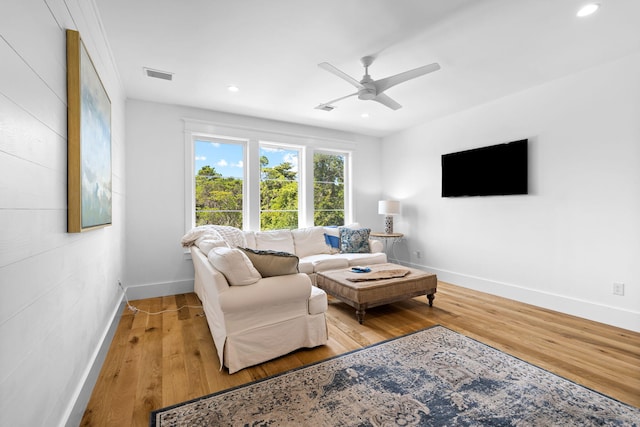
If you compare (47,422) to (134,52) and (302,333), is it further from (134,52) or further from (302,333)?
(134,52)

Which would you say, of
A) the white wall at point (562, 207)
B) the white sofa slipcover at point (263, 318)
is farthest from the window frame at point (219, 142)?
the white wall at point (562, 207)

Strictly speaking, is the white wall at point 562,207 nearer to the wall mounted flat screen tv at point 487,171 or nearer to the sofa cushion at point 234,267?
the wall mounted flat screen tv at point 487,171

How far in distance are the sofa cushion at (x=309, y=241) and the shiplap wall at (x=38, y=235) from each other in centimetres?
295

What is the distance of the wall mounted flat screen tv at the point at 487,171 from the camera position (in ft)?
12.1

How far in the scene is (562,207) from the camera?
3350 mm

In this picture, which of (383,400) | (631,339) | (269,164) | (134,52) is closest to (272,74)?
(134,52)

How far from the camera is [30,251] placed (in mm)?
1124

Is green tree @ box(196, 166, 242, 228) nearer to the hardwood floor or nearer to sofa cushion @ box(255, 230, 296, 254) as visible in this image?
sofa cushion @ box(255, 230, 296, 254)

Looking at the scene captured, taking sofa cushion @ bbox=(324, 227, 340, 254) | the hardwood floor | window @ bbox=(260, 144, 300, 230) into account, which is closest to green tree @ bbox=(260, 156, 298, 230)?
window @ bbox=(260, 144, 300, 230)

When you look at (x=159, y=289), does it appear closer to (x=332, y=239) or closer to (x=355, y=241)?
(x=332, y=239)

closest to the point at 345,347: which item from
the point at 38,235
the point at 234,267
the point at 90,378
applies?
the point at 234,267

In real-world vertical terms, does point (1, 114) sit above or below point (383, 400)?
above

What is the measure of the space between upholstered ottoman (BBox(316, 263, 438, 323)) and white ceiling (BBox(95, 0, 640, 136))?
2.23 metres

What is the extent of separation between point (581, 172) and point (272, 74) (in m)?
3.54
